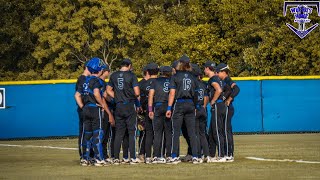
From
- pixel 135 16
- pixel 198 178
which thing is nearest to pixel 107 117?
pixel 198 178

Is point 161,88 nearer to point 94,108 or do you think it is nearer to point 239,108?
point 94,108

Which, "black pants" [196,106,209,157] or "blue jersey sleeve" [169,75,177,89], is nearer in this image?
"blue jersey sleeve" [169,75,177,89]

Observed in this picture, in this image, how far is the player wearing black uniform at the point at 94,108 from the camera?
20.9 meters

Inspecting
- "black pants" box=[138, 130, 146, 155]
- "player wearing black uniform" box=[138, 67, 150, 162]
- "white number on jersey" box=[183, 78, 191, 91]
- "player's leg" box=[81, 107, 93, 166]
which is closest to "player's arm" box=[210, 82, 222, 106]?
"white number on jersey" box=[183, 78, 191, 91]

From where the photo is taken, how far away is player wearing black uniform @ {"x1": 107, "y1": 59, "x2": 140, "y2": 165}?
21.4m

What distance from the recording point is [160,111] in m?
21.6

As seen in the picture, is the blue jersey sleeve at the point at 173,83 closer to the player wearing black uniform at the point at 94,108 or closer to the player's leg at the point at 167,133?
the player's leg at the point at 167,133

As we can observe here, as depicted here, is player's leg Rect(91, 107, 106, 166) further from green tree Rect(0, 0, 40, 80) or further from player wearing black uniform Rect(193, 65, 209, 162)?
green tree Rect(0, 0, 40, 80)

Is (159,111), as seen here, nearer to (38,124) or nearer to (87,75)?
(87,75)

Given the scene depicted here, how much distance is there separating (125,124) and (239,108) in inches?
496

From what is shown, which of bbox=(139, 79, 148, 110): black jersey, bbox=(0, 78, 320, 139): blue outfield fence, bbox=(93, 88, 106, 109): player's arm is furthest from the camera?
bbox=(0, 78, 320, 139): blue outfield fence

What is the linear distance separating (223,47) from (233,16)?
2119 mm

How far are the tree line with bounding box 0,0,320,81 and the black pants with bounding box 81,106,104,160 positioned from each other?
36774mm

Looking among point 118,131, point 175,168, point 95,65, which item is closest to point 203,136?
point 118,131
